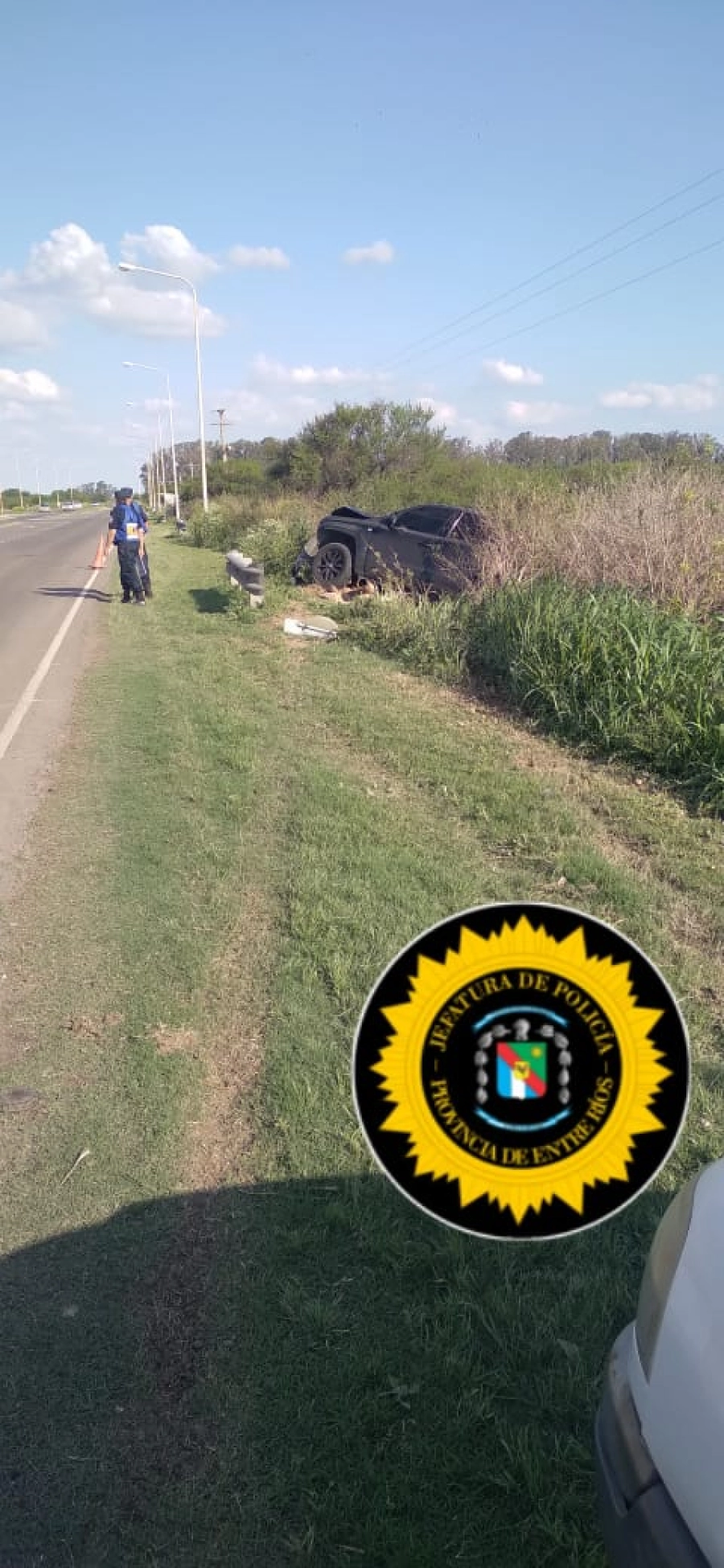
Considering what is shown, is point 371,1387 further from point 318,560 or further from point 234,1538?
point 318,560

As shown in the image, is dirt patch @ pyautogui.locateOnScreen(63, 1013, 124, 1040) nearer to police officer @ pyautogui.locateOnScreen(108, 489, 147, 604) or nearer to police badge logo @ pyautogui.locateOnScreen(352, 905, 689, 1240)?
police badge logo @ pyautogui.locateOnScreen(352, 905, 689, 1240)

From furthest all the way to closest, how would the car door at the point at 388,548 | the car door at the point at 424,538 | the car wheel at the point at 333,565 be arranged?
the car wheel at the point at 333,565 < the car door at the point at 388,548 < the car door at the point at 424,538

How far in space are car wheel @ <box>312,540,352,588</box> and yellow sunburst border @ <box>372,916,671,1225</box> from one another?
14.6 metres

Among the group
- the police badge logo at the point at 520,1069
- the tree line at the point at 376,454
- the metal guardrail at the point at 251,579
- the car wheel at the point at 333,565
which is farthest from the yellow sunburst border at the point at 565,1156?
the tree line at the point at 376,454

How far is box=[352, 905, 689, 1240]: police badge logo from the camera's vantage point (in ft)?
4.26

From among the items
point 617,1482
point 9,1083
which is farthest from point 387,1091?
point 9,1083

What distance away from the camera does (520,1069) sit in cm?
131

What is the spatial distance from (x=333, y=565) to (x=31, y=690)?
6865 millimetres

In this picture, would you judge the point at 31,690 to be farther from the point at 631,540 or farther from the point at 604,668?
the point at 631,540

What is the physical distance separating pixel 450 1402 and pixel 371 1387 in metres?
0.18

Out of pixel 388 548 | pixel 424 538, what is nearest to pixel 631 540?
pixel 424 538

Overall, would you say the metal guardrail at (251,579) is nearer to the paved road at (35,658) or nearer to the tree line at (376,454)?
the paved road at (35,658)

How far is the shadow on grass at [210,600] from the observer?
15032 millimetres

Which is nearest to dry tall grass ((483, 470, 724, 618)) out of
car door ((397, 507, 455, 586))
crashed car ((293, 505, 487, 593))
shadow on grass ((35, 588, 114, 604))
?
crashed car ((293, 505, 487, 593))
